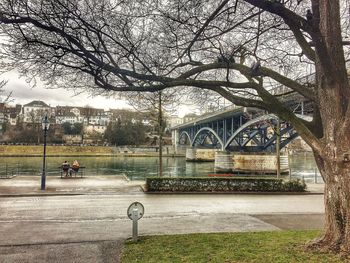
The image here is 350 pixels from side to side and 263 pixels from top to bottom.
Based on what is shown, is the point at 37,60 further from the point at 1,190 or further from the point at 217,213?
the point at 1,190

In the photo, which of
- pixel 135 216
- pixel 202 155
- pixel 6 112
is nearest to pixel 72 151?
pixel 202 155

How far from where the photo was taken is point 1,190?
713 inches

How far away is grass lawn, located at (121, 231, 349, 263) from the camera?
6.32 metres

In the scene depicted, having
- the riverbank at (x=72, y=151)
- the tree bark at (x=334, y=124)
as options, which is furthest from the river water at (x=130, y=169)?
the riverbank at (x=72, y=151)

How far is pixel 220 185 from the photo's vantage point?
65.1 feet

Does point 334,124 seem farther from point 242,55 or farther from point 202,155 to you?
point 202,155

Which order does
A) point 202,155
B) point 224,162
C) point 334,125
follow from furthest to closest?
point 202,155 → point 224,162 → point 334,125

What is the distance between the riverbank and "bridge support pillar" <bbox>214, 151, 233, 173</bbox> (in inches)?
1772

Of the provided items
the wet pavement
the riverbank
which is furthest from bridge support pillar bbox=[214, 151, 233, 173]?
the riverbank

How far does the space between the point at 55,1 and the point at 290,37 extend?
556cm

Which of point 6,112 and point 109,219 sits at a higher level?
point 6,112

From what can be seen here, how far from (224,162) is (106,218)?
4381 centimetres

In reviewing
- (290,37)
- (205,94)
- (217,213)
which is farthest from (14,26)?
(217,213)

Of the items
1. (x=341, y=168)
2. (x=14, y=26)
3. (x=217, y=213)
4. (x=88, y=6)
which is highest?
(x=88, y=6)
